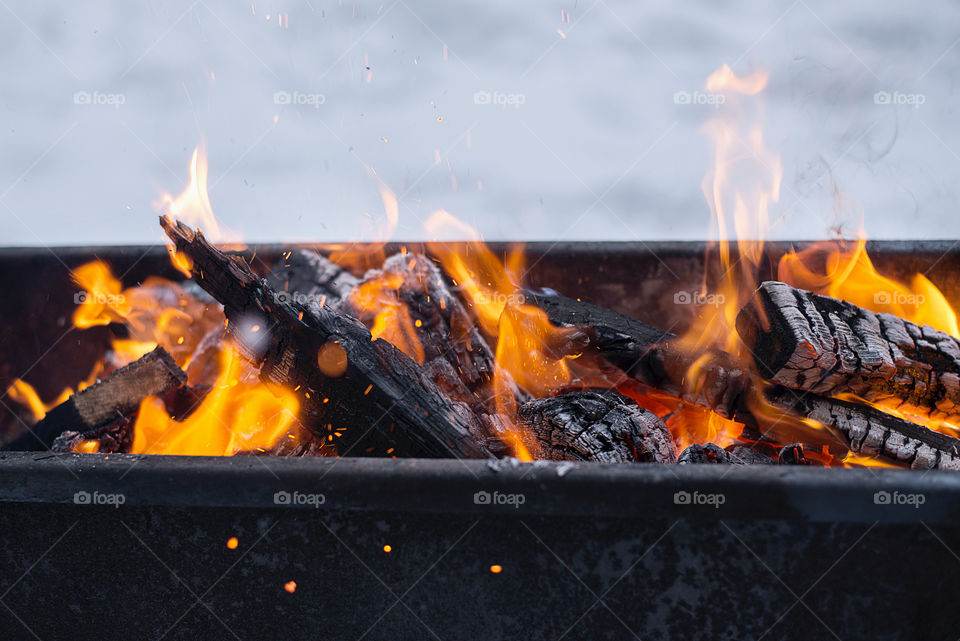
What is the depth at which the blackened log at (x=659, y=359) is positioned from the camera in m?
1.52

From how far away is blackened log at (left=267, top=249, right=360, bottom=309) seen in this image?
2.16m

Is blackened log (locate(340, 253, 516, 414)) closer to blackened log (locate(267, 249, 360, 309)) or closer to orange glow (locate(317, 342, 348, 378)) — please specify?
blackened log (locate(267, 249, 360, 309))

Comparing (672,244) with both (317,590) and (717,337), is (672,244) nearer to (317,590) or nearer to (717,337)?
(717,337)

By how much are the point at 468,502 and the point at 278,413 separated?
34.6 inches

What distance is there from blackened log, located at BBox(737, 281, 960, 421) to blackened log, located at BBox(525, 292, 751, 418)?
0.29 ft

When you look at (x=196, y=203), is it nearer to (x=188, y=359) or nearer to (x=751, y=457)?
(x=188, y=359)

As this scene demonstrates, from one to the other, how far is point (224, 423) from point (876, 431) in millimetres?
1461

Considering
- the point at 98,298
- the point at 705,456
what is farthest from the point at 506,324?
the point at 98,298

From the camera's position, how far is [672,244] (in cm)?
230

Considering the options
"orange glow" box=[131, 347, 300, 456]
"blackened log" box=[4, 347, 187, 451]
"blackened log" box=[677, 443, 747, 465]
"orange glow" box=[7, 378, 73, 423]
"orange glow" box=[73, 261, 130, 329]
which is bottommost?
"blackened log" box=[677, 443, 747, 465]

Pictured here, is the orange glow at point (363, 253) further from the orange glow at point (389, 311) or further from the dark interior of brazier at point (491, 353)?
the orange glow at point (389, 311)

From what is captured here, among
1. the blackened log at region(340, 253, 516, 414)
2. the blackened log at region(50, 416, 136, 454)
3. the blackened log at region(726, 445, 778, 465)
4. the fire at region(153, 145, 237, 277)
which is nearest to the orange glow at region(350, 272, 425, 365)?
the blackened log at region(340, 253, 516, 414)

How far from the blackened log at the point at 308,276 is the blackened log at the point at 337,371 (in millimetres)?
666

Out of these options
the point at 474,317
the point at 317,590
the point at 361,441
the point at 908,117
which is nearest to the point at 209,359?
the point at 474,317
